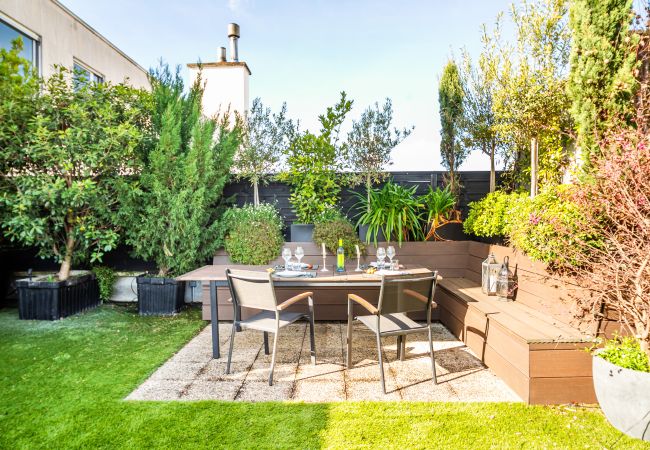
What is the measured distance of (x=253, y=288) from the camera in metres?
3.11

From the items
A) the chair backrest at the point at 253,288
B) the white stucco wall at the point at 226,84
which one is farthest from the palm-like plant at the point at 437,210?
the white stucco wall at the point at 226,84

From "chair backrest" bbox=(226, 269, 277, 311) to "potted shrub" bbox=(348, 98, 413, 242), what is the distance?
2938mm

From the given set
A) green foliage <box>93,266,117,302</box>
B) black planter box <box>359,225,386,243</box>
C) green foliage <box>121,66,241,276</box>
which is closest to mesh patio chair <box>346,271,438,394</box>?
black planter box <box>359,225,386,243</box>

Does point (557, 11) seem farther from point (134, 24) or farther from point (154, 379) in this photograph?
point (134, 24)

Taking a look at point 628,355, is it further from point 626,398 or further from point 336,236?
point 336,236

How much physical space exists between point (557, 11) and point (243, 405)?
461cm

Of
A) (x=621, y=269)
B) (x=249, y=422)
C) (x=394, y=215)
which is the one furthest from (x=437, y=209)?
(x=249, y=422)

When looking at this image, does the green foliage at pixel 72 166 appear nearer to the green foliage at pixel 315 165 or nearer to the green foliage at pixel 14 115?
the green foliage at pixel 14 115

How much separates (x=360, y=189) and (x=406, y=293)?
331 centimetres

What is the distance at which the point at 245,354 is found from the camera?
3709mm

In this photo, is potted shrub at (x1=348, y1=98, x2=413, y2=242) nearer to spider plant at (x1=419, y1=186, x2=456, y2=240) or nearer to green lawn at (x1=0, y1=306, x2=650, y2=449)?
spider plant at (x1=419, y1=186, x2=456, y2=240)

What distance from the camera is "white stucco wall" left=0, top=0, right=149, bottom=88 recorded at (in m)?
6.56

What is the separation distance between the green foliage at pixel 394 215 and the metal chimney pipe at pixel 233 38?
16.0 ft

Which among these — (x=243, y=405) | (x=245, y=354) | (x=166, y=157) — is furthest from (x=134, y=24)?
(x=243, y=405)
